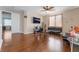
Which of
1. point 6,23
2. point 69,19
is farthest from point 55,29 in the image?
point 6,23

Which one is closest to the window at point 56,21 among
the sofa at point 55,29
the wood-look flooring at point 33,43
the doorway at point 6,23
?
the sofa at point 55,29

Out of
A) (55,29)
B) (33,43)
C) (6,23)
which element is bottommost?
(33,43)

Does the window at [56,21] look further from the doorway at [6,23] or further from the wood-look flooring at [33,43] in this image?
the doorway at [6,23]

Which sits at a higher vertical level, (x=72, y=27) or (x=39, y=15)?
(x=39, y=15)

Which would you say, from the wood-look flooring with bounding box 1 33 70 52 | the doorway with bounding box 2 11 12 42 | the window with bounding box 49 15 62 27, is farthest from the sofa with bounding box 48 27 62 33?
the doorway with bounding box 2 11 12 42

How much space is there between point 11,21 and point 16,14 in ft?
0.85

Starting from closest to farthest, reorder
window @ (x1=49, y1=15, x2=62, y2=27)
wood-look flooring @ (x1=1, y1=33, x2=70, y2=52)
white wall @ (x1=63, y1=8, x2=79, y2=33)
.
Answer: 1. white wall @ (x1=63, y1=8, x2=79, y2=33)
2. window @ (x1=49, y1=15, x2=62, y2=27)
3. wood-look flooring @ (x1=1, y1=33, x2=70, y2=52)

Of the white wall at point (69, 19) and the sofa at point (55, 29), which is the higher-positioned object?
the white wall at point (69, 19)

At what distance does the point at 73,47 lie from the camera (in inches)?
73.9

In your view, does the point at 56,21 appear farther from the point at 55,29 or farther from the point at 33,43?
the point at 33,43

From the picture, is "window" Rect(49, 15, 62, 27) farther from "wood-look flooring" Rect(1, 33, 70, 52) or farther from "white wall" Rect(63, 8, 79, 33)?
"wood-look flooring" Rect(1, 33, 70, 52)
